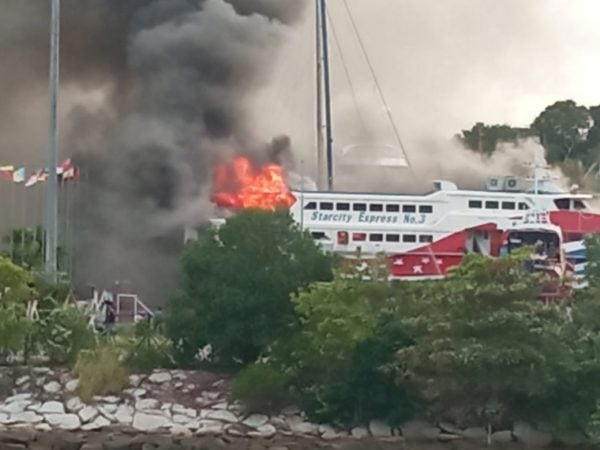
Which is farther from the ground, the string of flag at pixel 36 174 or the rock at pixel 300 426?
the string of flag at pixel 36 174

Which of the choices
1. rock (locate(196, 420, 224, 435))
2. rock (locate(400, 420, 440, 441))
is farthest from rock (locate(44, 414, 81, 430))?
rock (locate(400, 420, 440, 441))

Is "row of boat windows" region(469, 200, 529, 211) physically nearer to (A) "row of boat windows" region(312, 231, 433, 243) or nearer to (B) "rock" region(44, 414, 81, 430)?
(A) "row of boat windows" region(312, 231, 433, 243)

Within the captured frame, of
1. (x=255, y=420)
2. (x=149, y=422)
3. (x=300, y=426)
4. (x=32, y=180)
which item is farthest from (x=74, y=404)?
(x=32, y=180)

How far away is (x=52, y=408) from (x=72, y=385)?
0.77 metres

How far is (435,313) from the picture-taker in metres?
29.8

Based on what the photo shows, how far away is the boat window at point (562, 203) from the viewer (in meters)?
42.2

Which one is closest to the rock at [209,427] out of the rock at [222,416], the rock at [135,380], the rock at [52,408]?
the rock at [222,416]

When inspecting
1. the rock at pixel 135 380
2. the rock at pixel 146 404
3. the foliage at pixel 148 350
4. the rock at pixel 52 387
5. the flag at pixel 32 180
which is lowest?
the rock at pixel 146 404

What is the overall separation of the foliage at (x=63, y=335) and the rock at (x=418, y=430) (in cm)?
853

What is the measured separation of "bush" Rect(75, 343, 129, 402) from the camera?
1256 inches

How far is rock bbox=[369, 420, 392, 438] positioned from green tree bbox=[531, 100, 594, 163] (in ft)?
122

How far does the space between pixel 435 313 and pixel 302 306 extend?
3.29 m

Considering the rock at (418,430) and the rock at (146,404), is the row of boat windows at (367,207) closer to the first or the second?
the rock at (146,404)

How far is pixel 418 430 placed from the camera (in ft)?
100
